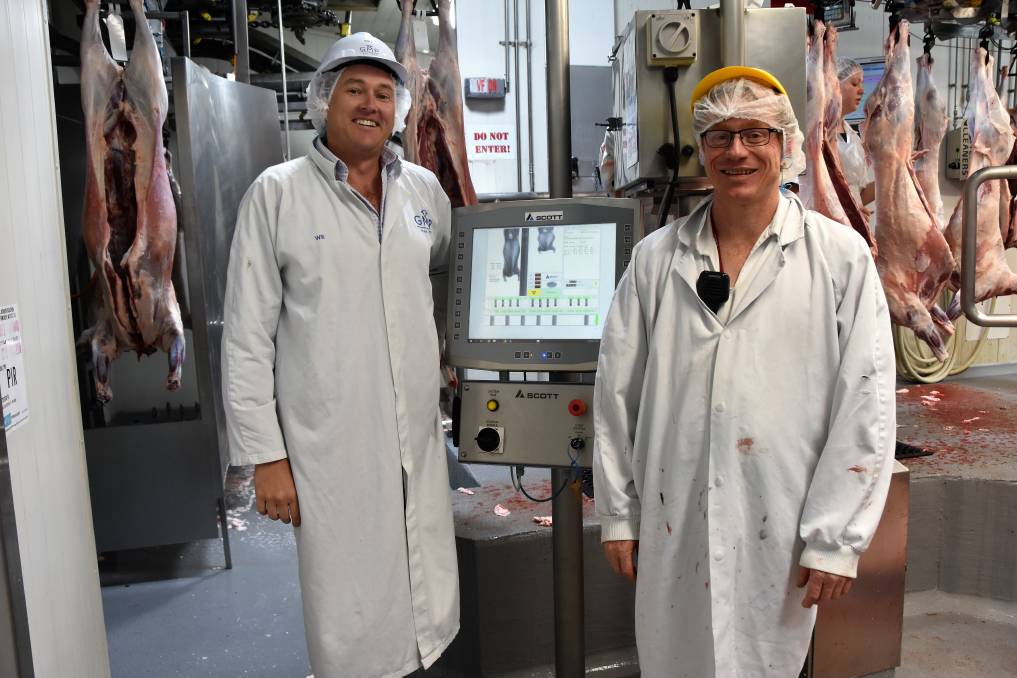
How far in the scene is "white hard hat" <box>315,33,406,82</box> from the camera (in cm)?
177

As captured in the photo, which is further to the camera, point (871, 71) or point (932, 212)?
point (871, 71)

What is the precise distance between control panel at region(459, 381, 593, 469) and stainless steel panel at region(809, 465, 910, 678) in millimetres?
Answer: 898

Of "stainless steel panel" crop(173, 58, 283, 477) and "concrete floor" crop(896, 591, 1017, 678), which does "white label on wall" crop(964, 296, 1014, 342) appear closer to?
"concrete floor" crop(896, 591, 1017, 678)

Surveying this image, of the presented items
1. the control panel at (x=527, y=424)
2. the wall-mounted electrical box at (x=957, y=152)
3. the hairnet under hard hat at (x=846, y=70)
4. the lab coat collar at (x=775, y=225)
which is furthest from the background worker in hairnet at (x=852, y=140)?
the control panel at (x=527, y=424)

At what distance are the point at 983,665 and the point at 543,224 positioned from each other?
6.70 feet

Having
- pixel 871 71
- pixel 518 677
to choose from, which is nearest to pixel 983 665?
pixel 518 677

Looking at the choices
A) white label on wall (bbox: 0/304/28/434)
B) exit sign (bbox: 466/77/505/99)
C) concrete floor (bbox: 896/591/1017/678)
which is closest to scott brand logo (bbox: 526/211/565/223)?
white label on wall (bbox: 0/304/28/434)

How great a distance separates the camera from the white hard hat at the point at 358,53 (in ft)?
5.80

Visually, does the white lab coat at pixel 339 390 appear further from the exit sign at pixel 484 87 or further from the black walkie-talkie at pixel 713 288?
the exit sign at pixel 484 87

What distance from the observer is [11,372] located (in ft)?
4.85

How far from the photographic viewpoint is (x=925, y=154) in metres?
3.84

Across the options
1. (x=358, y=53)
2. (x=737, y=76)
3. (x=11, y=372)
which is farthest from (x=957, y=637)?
(x=11, y=372)

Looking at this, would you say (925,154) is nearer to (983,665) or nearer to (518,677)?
(983,665)

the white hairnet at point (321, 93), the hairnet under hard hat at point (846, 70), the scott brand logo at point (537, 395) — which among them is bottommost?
the scott brand logo at point (537, 395)
